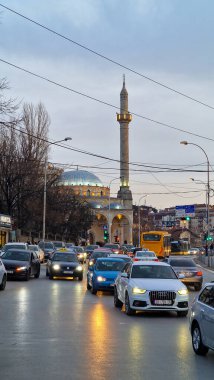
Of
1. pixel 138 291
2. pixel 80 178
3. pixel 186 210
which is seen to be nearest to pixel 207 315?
pixel 138 291

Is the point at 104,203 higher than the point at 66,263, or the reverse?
the point at 104,203

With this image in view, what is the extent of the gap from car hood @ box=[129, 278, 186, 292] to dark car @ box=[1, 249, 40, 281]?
1248 cm

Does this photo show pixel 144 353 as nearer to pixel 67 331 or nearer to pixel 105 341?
pixel 105 341

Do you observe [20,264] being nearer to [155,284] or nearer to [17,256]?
[17,256]

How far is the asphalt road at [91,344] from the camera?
8078 millimetres

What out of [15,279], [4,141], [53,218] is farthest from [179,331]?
[53,218]

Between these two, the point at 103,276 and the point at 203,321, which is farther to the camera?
the point at 103,276

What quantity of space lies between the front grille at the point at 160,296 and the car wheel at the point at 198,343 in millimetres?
4981

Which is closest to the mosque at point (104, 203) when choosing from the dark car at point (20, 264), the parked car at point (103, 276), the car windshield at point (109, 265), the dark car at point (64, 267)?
the dark car at point (64, 267)

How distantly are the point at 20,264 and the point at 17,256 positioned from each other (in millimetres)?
1030

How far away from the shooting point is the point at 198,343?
31.0 ft

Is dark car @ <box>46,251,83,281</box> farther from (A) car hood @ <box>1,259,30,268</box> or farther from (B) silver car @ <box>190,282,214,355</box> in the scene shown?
(B) silver car @ <box>190,282,214,355</box>

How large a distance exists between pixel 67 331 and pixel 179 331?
2.43 m

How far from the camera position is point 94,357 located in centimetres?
916
